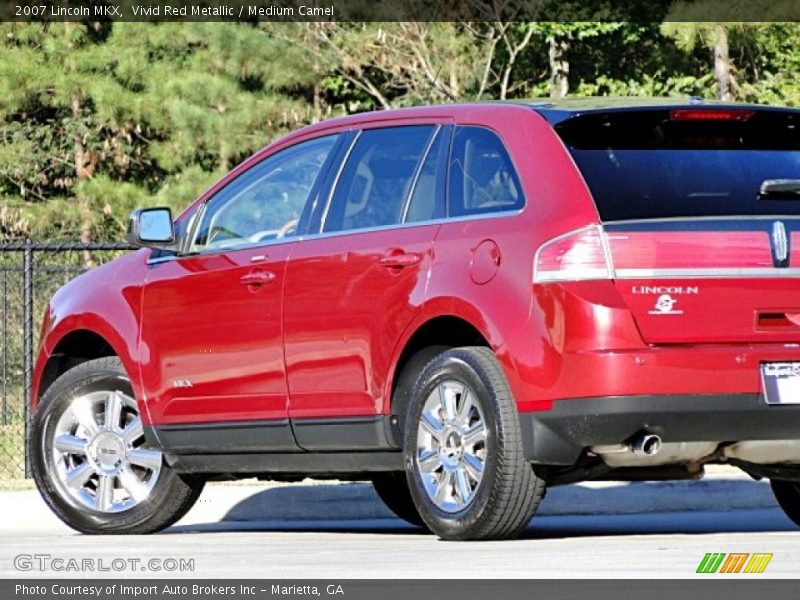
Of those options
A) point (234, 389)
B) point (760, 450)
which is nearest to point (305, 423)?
point (234, 389)

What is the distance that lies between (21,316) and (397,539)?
8.50m

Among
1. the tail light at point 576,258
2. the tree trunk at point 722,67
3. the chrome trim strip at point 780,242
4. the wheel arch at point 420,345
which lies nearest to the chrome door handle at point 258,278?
the wheel arch at point 420,345

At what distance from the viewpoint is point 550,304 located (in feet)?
26.2

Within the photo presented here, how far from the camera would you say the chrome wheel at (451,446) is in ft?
27.6

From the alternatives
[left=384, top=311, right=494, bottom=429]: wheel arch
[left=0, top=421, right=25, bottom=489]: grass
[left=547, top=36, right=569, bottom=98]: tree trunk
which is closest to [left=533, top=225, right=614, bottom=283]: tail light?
[left=384, top=311, right=494, bottom=429]: wheel arch

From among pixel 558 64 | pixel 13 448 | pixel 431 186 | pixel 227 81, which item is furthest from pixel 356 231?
pixel 227 81

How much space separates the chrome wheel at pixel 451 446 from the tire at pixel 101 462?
6.32ft

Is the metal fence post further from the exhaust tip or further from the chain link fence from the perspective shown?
the exhaust tip

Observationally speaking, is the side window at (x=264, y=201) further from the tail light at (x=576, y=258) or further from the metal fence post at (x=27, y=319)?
the metal fence post at (x=27, y=319)

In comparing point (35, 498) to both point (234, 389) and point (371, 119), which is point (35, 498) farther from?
point (371, 119)

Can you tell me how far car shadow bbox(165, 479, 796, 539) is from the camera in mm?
11188

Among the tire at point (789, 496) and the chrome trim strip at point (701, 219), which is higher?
the chrome trim strip at point (701, 219)

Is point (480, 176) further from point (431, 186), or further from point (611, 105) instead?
point (611, 105)
